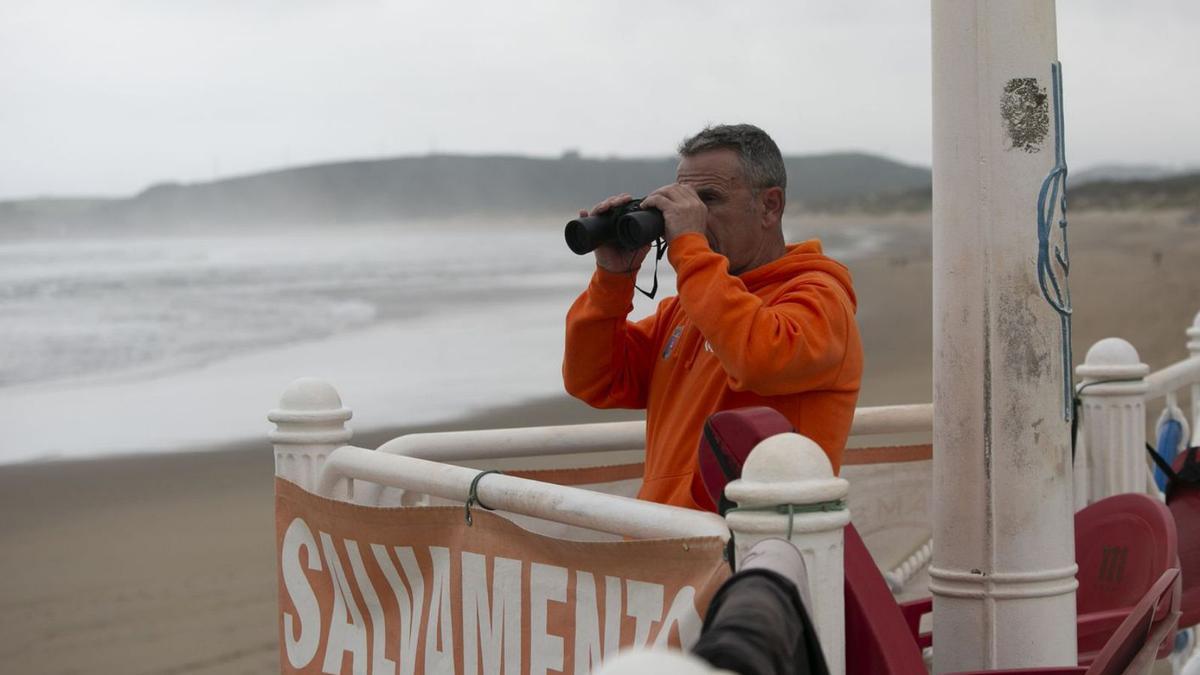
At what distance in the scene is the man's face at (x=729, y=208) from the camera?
352 centimetres

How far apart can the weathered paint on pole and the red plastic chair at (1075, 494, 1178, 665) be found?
0.44 meters

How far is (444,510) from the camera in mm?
3307

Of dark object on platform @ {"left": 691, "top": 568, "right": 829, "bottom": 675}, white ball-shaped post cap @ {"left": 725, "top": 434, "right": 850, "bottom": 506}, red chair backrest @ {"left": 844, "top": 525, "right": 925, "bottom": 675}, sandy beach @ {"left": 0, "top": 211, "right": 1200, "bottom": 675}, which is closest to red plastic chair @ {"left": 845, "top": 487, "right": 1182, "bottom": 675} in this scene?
red chair backrest @ {"left": 844, "top": 525, "right": 925, "bottom": 675}

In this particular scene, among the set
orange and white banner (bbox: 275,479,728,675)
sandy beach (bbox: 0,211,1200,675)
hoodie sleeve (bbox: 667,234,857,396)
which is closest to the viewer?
orange and white banner (bbox: 275,479,728,675)

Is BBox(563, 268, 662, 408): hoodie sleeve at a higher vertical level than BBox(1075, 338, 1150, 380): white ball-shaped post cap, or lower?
higher

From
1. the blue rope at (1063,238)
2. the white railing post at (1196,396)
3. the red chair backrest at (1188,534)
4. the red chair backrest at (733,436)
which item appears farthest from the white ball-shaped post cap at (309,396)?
the white railing post at (1196,396)

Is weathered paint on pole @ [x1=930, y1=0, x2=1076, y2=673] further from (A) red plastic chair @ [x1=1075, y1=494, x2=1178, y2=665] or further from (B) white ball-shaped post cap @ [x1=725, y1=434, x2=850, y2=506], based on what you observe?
(B) white ball-shaped post cap @ [x1=725, y1=434, x2=850, y2=506]

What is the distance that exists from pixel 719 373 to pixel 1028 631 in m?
0.87

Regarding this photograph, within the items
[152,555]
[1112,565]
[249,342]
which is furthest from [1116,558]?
[249,342]

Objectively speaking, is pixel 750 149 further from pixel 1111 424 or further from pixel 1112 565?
pixel 1111 424

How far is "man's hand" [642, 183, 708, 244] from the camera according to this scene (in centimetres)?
331

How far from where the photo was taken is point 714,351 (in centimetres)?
316

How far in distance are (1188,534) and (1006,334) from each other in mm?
1563

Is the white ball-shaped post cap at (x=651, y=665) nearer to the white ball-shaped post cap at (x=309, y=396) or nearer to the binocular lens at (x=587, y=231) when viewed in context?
the binocular lens at (x=587, y=231)
